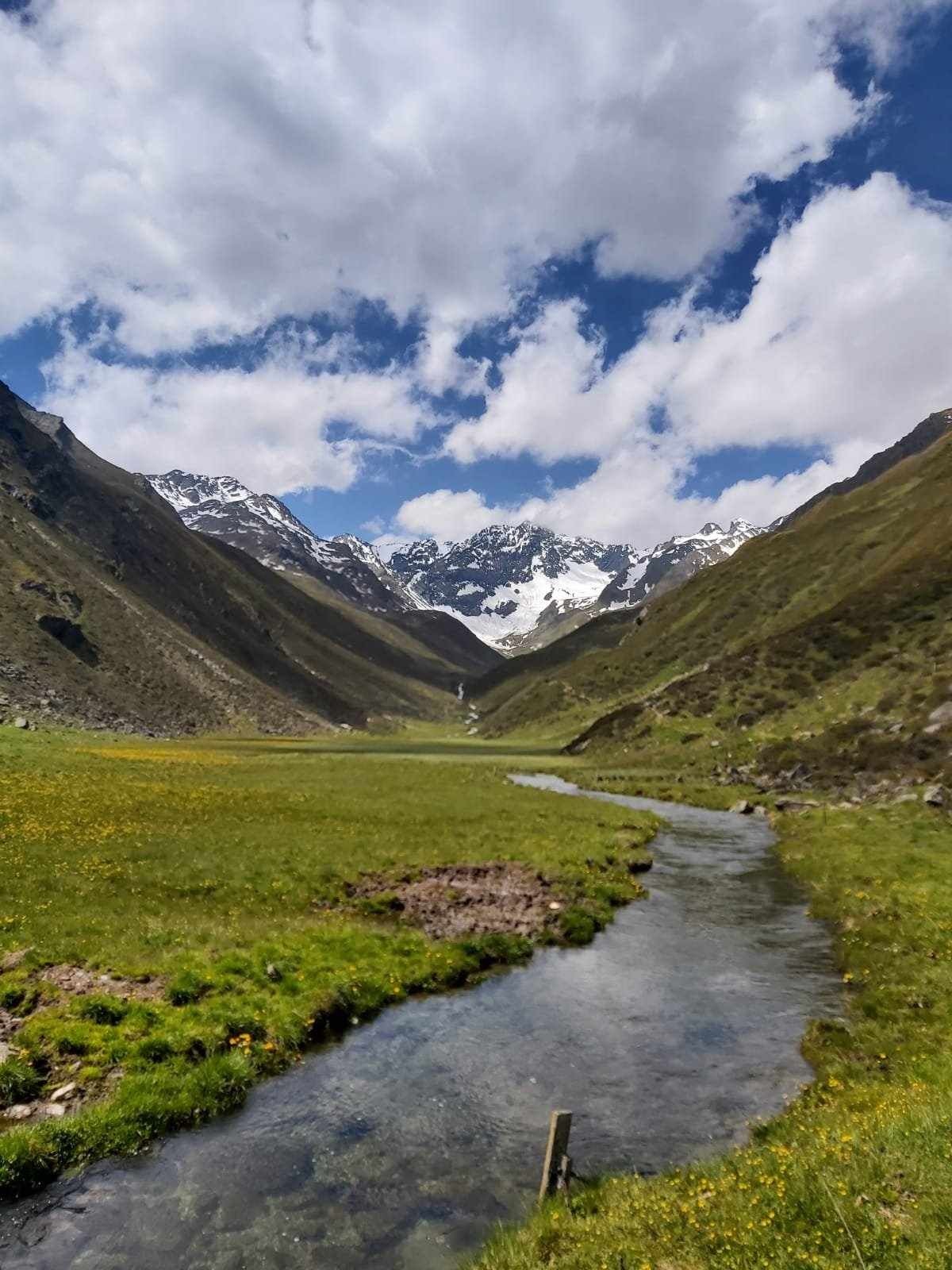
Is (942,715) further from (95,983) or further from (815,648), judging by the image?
(95,983)

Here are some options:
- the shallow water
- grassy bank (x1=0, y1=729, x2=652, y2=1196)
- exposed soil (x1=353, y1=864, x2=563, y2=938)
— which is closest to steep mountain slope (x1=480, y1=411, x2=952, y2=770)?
grassy bank (x1=0, y1=729, x2=652, y2=1196)

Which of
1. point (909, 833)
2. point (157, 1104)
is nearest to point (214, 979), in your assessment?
point (157, 1104)

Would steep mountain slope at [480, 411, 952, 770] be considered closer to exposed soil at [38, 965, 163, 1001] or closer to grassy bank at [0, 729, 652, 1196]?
grassy bank at [0, 729, 652, 1196]

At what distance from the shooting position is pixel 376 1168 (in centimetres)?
1316

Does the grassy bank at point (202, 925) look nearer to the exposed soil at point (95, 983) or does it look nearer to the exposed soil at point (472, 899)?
the exposed soil at point (95, 983)

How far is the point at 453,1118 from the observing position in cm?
1487

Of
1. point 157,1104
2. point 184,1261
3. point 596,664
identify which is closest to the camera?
point 184,1261

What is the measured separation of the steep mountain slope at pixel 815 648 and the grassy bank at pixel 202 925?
27.2 m

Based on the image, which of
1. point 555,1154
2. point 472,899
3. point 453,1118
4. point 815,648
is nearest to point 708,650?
point 815,648

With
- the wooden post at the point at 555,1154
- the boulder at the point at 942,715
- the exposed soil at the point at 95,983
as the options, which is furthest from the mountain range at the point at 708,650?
the exposed soil at the point at 95,983

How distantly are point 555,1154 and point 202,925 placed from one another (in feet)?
48.9

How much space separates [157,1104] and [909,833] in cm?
3954

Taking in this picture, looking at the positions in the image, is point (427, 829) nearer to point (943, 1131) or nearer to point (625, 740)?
point (943, 1131)

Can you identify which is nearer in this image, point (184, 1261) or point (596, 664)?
point (184, 1261)
